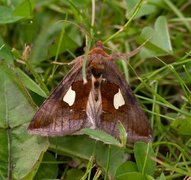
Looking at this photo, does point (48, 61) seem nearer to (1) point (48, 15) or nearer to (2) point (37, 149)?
(1) point (48, 15)

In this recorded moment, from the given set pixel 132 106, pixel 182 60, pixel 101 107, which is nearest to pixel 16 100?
pixel 101 107

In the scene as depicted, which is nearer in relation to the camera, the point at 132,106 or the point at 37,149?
the point at 37,149

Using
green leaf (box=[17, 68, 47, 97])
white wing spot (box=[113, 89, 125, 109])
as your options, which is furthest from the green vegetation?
white wing spot (box=[113, 89, 125, 109])

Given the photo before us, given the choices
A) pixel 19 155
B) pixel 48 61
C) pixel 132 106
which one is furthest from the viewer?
pixel 48 61

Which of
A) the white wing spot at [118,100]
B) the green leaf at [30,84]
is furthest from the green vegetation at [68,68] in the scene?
the white wing spot at [118,100]

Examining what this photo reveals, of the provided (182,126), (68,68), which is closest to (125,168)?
(182,126)

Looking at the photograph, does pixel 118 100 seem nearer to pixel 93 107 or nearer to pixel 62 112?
pixel 93 107
